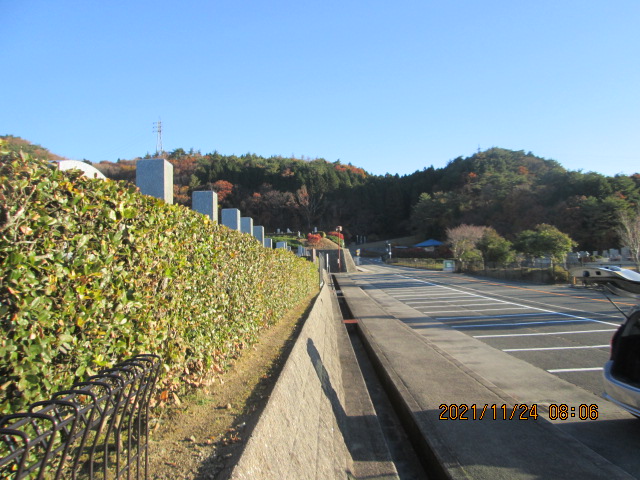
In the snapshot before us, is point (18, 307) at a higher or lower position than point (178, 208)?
lower

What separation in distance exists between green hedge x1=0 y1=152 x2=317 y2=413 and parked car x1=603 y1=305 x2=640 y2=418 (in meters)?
4.49

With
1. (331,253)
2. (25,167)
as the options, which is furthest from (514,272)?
(25,167)

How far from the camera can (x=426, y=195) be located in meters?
87.9

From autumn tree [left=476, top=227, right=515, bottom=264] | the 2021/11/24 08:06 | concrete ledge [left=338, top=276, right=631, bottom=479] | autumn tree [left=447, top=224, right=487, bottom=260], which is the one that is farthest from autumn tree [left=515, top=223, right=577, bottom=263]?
the 2021/11/24 08:06

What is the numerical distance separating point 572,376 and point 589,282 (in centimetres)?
244

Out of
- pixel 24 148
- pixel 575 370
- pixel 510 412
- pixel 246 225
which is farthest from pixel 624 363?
pixel 246 225

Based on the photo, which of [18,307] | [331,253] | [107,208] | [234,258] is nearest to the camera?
[18,307]

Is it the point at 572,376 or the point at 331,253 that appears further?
the point at 331,253

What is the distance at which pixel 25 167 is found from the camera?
222 centimetres

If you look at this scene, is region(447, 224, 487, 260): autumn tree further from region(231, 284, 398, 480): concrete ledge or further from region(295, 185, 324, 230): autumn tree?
region(231, 284, 398, 480): concrete ledge

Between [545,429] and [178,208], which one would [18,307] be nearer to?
[178,208]

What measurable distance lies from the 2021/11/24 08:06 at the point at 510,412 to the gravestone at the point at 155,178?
4.39m

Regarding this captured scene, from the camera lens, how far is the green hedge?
2111 millimetres

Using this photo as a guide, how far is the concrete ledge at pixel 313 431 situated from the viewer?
2.85 meters
